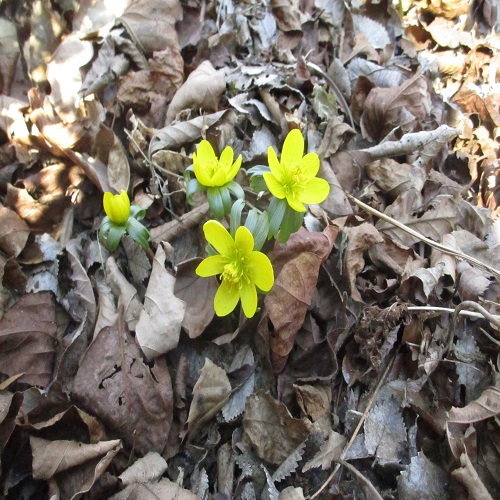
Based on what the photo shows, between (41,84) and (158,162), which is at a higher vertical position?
(41,84)

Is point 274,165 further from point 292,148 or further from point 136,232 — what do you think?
point 136,232

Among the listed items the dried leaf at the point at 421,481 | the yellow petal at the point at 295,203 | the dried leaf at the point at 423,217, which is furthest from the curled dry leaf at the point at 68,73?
the dried leaf at the point at 421,481

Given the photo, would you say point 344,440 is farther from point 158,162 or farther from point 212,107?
point 212,107

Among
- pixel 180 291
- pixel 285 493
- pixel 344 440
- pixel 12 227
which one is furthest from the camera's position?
pixel 12 227

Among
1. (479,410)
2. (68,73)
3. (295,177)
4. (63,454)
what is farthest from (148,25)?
(479,410)

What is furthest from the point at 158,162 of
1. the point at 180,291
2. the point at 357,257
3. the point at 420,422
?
the point at 420,422

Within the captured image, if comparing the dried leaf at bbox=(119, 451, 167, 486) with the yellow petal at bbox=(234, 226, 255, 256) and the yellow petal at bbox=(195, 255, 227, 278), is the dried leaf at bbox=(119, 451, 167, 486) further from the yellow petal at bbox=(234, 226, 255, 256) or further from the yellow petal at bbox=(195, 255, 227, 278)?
the yellow petal at bbox=(234, 226, 255, 256)
